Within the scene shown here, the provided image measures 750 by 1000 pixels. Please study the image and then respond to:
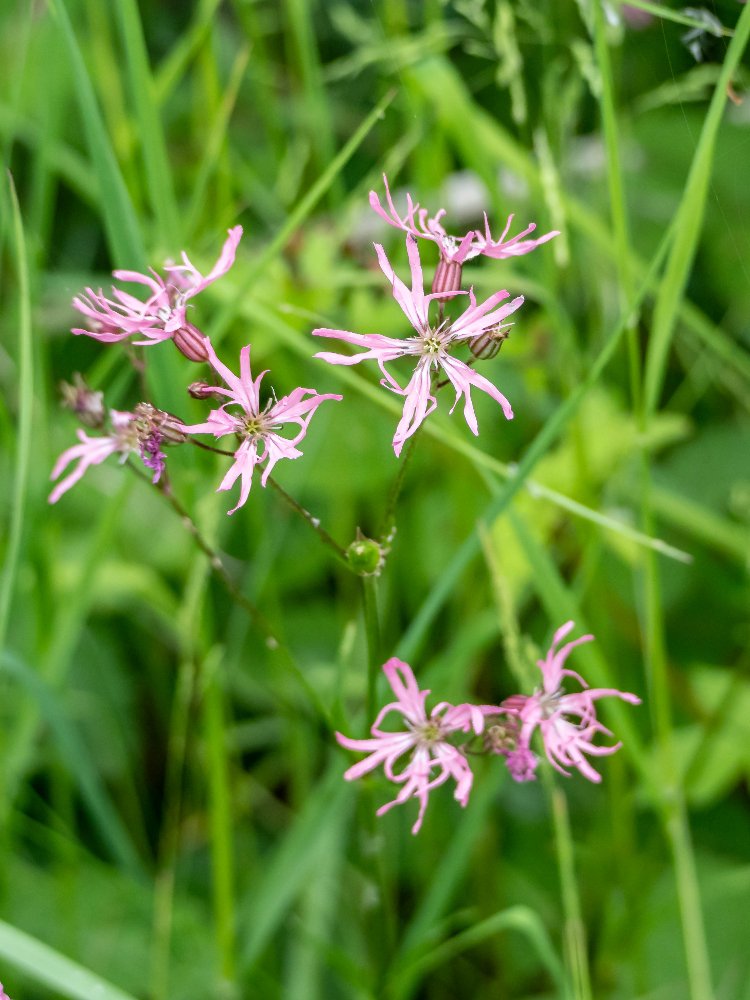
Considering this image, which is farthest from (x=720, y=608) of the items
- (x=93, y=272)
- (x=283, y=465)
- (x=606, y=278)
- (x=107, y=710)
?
(x=93, y=272)

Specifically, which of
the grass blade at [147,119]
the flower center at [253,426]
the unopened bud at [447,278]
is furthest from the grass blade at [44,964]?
the grass blade at [147,119]

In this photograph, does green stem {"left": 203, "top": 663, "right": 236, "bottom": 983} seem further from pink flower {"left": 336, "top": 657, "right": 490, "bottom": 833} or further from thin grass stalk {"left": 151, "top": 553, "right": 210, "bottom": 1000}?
pink flower {"left": 336, "top": 657, "right": 490, "bottom": 833}

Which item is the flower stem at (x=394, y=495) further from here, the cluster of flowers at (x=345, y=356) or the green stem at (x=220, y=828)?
the green stem at (x=220, y=828)

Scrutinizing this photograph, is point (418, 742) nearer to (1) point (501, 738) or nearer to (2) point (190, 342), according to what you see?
(1) point (501, 738)

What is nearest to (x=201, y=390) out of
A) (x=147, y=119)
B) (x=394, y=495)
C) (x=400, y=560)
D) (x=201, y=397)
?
(x=201, y=397)

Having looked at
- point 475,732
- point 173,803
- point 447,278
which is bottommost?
point 173,803

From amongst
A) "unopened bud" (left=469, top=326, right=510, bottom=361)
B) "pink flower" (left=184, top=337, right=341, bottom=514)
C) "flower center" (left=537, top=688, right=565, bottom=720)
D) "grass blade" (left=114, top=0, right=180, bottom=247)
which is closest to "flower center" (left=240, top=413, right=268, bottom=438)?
"pink flower" (left=184, top=337, right=341, bottom=514)

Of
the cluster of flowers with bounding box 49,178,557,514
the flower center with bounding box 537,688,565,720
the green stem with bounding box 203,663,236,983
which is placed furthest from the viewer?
the green stem with bounding box 203,663,236,983
